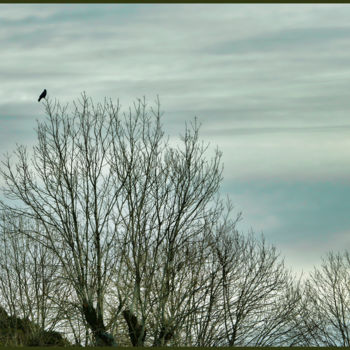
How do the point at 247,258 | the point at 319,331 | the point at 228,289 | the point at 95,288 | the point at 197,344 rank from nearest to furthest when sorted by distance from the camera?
the point at 95,288
the point at 197,344
the point at 228,289
the point at 247,258
the point at 319,331

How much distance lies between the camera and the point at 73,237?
1775cm

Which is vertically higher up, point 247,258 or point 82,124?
Answer: point 82,124

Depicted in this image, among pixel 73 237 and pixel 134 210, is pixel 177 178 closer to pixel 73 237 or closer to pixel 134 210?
pixel 134 210

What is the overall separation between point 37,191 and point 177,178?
3.81 meters

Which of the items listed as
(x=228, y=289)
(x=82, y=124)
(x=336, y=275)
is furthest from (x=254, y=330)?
(x=336, y=275)

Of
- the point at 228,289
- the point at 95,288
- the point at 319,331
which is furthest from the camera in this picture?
the point at 319,331

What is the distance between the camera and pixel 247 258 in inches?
1024

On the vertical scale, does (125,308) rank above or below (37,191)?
below

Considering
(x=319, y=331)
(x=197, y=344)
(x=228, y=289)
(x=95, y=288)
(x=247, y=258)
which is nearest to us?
(x=95, y=288)

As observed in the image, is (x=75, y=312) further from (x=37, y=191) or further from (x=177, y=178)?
(x=177, y=178)

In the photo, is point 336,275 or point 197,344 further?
point 336,275

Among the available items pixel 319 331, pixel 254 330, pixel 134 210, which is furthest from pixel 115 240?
pixel 319 331

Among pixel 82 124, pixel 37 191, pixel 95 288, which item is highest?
pixel 82 124

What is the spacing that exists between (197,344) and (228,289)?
2619 millimetres
